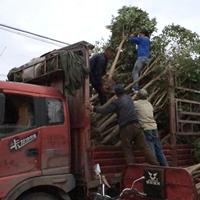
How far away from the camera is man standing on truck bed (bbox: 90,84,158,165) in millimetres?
7586

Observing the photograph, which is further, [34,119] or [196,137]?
[196,137]

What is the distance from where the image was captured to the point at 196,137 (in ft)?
30.1

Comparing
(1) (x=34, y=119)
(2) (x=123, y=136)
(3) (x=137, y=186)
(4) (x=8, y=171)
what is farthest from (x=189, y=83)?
(4) (x=8, y=171)

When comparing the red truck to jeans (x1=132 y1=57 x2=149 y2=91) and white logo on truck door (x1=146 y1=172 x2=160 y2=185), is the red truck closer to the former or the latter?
white logo on truck door (x1=146 y1=172 x2=160 y2=185)

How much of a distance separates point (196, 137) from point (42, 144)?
3748mm

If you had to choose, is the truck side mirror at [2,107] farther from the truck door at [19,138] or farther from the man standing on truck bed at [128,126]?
the man standing on truck bed at [128,126]

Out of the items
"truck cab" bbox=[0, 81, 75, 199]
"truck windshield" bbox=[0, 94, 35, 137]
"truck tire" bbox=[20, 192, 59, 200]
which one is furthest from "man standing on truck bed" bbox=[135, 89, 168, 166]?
"truck windshield" bbox=[0, 94, 35, 137]

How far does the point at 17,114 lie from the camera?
6598 mm

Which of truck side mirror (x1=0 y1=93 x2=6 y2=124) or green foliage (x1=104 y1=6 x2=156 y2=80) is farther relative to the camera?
green foliage (x1=104 y1=6 x2=156 y2=80)

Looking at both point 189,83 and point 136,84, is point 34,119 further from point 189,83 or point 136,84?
point 189,83

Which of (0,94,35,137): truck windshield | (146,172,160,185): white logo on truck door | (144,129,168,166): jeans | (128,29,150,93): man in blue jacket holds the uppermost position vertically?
(128,29,150,93): man in blue jacket

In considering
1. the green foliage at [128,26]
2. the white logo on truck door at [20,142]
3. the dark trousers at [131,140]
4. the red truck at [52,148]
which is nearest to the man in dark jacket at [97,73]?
the red truck at [52,148]

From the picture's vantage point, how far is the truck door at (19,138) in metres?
6.28

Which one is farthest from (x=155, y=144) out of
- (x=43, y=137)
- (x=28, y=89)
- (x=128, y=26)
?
(x=128, y=26)
